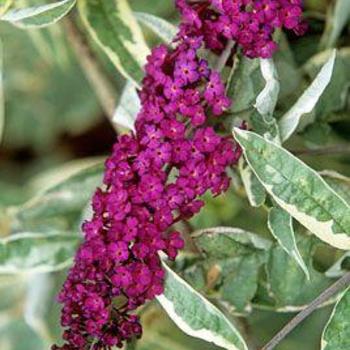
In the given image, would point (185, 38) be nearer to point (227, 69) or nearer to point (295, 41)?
point (227, 69)

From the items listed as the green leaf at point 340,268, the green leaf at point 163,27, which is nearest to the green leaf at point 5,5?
the green leaf at point 163,27

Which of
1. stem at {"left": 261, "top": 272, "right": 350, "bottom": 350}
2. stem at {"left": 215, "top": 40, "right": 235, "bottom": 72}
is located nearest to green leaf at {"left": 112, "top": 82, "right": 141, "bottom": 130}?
stem at {"left": 215, "top": 40, "right": 235, "bottom": 72}

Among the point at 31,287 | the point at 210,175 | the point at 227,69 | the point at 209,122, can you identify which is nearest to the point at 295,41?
the point at 227,69

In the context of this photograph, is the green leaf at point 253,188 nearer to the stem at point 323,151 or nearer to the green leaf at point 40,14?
the stem at point 323,151

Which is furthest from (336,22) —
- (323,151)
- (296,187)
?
(296,187)

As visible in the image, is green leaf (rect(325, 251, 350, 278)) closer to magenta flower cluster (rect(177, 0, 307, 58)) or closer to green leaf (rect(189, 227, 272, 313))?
green leaf (rect(189, 227, 272, 313))

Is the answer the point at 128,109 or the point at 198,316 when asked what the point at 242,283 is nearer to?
the point at 198,316
